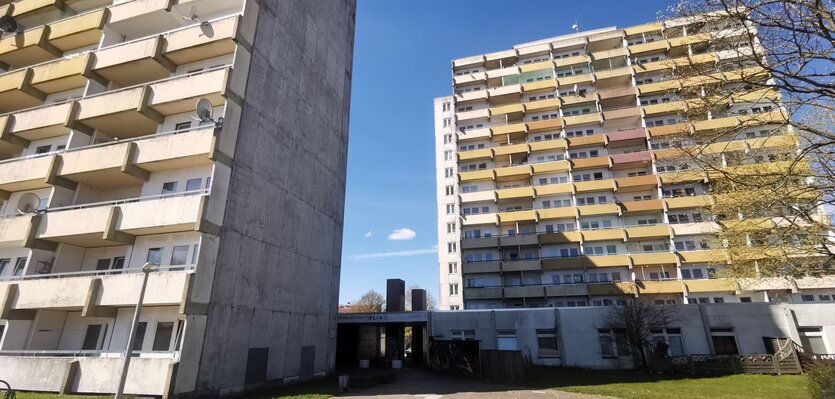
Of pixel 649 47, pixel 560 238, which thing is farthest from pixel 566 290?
pixel 649 47

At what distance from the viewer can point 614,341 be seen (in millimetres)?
30812

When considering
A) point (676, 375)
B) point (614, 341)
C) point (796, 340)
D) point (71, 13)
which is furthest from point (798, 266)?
point (71, 13)

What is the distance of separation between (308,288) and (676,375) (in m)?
24.5

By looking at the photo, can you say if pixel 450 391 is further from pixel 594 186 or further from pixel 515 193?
pixel 594 186

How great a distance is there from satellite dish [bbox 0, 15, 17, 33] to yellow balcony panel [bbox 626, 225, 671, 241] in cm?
5691

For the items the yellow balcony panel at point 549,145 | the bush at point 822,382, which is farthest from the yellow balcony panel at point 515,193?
the bush at point 822,382

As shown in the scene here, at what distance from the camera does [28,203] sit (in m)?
20.9

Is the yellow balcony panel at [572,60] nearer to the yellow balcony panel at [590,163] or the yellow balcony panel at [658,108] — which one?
the yellow balcony panel at [658,108]

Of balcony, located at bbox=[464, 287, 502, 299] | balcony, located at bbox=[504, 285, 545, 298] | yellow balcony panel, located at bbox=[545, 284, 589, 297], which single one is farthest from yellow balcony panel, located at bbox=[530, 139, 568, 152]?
balcony, located at bbox=[464, 287, 502, 299]

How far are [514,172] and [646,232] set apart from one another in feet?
53.8

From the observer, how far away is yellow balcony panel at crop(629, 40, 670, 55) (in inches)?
1982

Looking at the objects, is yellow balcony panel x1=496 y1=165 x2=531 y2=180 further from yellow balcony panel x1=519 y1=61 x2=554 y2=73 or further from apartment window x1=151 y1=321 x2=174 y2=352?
apartment window x1=151 y1=321 x2=174 y2=352

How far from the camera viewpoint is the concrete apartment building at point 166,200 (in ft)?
58.6

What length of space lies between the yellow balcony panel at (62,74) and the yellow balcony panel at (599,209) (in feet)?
152
